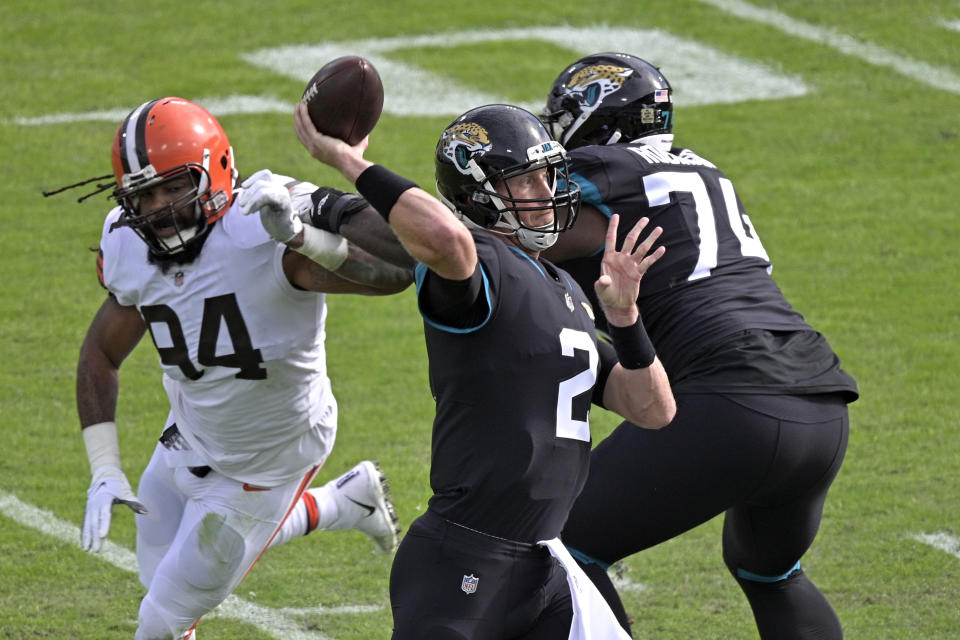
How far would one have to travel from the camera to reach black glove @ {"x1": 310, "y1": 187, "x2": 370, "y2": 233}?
3.70 m

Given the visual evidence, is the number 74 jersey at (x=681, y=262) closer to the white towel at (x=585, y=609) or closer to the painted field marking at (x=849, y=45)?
the white towel at (x=585, y=609)

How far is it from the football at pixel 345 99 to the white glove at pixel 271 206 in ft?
0.64

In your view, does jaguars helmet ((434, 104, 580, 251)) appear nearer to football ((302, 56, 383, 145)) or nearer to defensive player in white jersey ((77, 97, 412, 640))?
football ((302, 56, 383, 145))

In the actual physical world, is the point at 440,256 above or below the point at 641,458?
above

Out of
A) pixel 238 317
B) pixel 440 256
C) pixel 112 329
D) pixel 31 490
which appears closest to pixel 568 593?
pixel 440 256

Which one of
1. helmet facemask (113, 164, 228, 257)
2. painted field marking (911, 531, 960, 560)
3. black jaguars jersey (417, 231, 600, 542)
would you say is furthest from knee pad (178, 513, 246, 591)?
painted field marking (911, 531, 960, 560)

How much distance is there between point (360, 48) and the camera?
1168cm

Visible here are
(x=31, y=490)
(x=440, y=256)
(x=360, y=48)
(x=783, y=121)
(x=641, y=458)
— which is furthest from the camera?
(x=360, y=48)

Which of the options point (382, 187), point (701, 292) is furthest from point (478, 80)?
point (382, 187)

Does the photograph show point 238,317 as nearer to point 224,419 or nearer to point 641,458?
point 224,419

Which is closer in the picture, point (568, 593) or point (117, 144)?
point (568, 593)

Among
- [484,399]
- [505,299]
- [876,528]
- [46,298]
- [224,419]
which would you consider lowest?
[46,298]

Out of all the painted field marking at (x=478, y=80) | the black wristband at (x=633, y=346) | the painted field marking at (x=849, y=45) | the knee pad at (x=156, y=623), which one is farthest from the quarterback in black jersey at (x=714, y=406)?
the painted field marking at (x=849, y=45)

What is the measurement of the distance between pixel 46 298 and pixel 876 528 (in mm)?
5039
